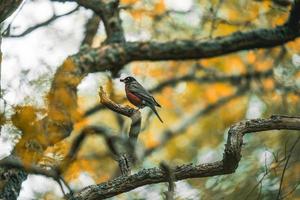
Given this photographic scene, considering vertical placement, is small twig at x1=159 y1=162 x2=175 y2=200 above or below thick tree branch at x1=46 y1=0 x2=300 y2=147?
below

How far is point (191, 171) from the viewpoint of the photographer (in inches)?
177

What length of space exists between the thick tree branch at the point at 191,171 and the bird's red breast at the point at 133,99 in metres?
1.65

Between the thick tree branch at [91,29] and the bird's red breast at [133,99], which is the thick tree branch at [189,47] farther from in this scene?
the thick tree branch at [91,29]

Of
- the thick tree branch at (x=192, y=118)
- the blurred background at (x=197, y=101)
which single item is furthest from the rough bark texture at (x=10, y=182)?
the thick tree branch at (x=192, y=118)

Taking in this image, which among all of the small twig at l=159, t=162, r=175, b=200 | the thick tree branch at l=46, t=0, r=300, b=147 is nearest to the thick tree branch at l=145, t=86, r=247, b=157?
the thick tree branch at l=46, t=0, r=300, b=147

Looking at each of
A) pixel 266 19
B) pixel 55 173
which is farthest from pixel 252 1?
pixel 55 173

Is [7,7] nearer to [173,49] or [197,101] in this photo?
[173,49]

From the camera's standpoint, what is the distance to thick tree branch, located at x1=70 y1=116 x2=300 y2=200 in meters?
4.46

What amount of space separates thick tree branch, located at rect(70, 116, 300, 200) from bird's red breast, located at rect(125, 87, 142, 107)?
1652 millimetres

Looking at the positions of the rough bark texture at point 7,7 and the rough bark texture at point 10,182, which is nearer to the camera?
the rough bark texture at point 7,7

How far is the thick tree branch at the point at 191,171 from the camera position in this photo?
4465mm

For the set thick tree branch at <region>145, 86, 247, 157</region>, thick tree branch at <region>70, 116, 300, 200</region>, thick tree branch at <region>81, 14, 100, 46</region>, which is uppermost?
thick tree branch at <region>145, 86, 247, 157</region>

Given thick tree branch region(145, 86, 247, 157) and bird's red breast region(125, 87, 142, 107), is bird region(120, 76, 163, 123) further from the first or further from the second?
thick tree branch region(145, 86, 247, 157)

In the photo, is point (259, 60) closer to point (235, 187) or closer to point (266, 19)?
point (266, 19)
